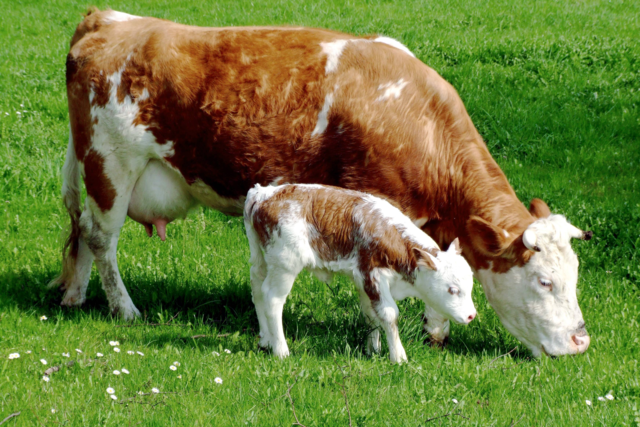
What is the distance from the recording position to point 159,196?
5.75 m

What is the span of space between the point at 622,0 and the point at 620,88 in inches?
188

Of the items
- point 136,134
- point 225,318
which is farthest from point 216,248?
point 136,134

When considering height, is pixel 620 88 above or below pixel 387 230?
below

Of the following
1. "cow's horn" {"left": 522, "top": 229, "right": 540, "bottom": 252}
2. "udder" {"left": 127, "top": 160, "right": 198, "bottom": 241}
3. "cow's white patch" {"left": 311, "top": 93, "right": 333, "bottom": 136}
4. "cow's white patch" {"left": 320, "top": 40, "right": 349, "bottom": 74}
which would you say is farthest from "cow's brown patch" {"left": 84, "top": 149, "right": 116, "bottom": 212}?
"cow's horn" {"left": 522, "top": 229, "right": 540, "bottom": 252}

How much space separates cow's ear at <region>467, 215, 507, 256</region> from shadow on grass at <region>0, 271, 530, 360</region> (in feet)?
2.42

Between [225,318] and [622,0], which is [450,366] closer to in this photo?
[225,318]

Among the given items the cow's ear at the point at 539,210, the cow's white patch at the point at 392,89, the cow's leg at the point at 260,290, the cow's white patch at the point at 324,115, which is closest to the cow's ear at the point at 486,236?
the cow's ear at the point at 539,210

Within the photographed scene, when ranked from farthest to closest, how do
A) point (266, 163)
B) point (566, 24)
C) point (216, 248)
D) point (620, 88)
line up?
point (566, 24), point (620, 88), point (216, 248), point (266, 163)

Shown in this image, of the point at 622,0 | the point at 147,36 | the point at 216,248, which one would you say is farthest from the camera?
the point at 622,0

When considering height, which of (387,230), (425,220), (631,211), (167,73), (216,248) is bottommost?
(216,248)

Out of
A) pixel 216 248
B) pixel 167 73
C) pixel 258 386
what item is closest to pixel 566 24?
pixel 216 248

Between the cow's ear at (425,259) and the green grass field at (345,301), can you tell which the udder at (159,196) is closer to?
the green grass field at (345,301)

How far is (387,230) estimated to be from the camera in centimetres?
446

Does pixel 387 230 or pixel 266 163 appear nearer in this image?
pixel 387 230
